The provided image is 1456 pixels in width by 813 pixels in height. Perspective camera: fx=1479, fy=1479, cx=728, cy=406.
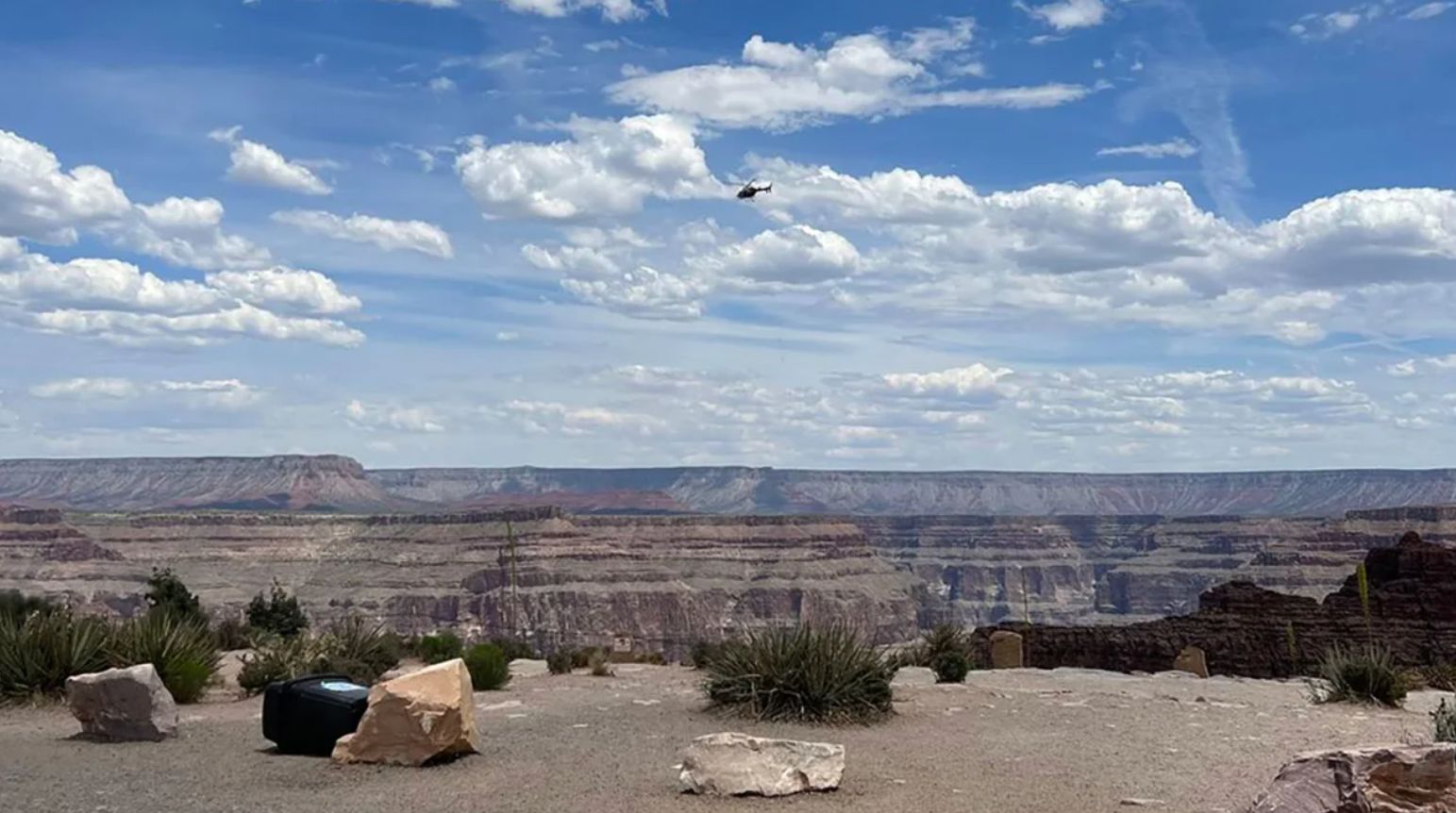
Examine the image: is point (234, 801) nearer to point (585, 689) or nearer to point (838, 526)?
point (585, 689)

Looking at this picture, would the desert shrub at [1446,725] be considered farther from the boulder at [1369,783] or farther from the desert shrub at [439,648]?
the desert shrub at [439,648]

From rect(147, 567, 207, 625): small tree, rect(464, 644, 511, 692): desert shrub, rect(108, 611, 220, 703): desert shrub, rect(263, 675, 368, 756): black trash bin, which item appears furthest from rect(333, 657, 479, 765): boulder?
rect(147, 567, 207, 625): small tree

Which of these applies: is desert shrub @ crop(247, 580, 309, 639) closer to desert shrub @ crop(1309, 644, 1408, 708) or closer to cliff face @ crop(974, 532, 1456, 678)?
cliff face @ crop(974, 532, 1456, 678)

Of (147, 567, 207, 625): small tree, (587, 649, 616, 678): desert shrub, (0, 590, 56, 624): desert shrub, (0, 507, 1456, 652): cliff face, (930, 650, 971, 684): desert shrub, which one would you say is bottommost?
(0, 507, 1456, 652): cliff face

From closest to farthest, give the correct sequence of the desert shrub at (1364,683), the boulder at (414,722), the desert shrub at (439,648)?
the boulder at (414,722), the desert shrub at (1364,683), the desert shrub at (439,648)

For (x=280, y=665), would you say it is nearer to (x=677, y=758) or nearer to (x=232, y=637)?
(x=677, y=758)

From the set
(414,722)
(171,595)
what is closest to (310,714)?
(414,722)

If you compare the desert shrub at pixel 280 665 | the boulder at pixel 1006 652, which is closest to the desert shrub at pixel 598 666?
the desert shrub at pixel 280 665
